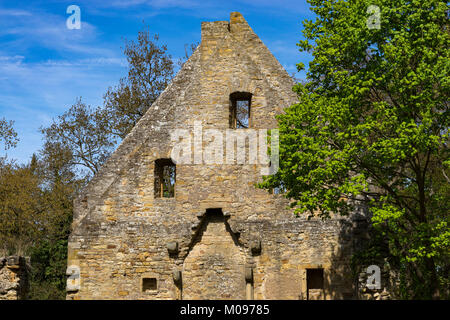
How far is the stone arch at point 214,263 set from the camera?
50.6 ft

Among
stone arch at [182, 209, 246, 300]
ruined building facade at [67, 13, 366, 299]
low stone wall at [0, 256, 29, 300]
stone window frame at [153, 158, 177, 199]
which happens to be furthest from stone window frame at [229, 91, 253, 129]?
low stone wall at [0, 256, 29, 300]

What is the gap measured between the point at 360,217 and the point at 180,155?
5584mm

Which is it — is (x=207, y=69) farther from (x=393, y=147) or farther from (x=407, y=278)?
(x=407, y=278)

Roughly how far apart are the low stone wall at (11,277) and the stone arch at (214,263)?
4.82 m

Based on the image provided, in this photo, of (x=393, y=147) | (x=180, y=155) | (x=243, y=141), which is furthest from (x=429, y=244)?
(x=180, y=155)

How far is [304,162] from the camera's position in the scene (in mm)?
12391

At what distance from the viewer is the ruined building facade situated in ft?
49.7

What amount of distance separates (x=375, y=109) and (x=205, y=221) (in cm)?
624

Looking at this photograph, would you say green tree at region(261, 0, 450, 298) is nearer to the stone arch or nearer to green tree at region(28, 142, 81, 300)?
the stone arch

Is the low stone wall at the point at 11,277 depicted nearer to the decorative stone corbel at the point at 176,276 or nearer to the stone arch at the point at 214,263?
the decorative stone corbel at the point at 176,276

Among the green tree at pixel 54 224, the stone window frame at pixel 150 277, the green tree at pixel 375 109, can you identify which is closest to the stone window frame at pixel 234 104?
the green tree at pixel 375 109

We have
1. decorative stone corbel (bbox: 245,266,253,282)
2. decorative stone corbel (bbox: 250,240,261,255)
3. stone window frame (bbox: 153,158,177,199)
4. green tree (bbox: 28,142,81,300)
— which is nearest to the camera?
decorative stone corbel (bbox: 245,266,253,282)

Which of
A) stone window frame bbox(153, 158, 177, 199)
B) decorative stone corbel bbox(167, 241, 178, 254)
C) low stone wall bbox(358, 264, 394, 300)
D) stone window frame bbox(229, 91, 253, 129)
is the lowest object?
low stone wall bbox(358, 264, 394, 300)

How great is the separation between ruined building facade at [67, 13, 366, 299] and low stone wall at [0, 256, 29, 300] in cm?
157
